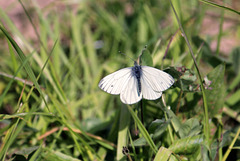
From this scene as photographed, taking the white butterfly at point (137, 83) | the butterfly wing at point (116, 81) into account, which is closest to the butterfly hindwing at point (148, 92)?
the white butterfly at point (137, 83)

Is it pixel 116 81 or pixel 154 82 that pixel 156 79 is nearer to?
pixel 154 82

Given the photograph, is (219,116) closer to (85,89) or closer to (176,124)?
(176,124)

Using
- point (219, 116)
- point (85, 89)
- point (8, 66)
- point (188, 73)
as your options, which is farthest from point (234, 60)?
point (8, 66)

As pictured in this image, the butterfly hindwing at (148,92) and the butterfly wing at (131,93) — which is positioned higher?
the butterfly wing at (131,93)

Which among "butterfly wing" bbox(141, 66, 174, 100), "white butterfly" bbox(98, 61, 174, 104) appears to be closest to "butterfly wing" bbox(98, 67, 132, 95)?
"white butterfly" bbox(98, 61, 174, 104)

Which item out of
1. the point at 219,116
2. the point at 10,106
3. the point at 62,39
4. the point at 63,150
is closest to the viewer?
the point at 219,116

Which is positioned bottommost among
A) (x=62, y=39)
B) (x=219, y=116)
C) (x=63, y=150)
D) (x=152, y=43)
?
(x=219, y=116)

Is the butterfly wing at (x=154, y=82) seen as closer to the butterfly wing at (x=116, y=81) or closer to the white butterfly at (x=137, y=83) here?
the white butterfly at (x=137, y=83)
